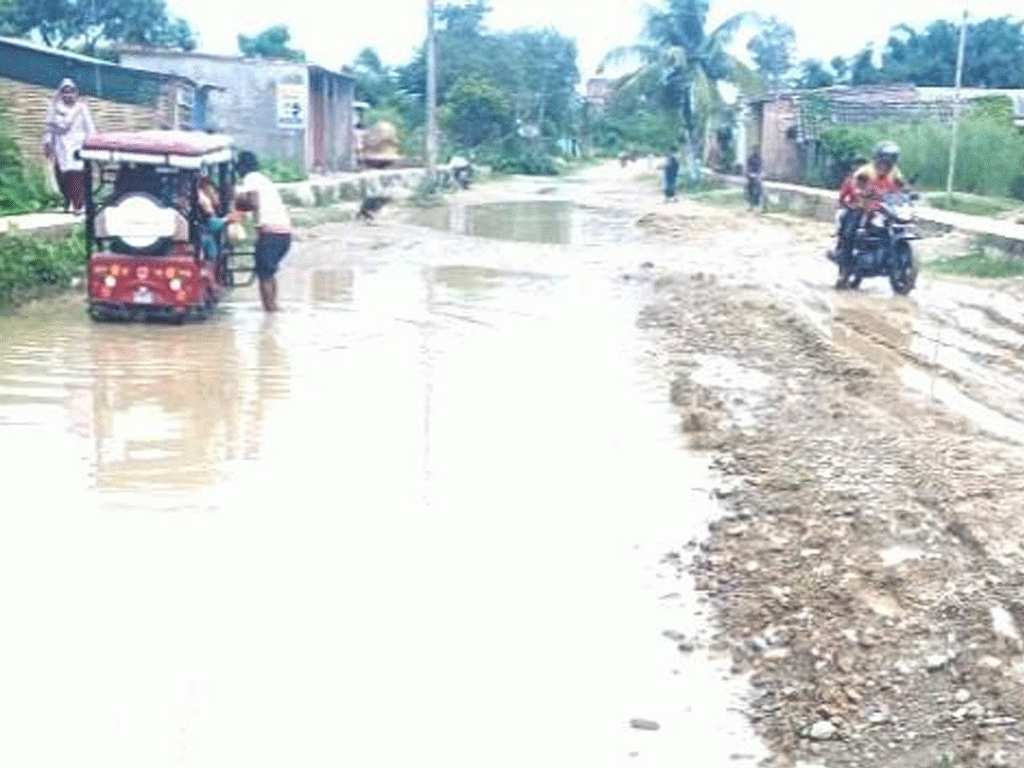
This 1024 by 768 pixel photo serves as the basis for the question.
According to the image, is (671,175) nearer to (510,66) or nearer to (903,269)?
(903,269)

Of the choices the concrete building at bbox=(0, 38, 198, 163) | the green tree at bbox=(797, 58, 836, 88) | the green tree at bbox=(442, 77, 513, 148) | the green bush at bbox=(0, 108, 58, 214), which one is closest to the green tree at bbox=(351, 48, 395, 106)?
the green tree at bbox=(442, 77, 513, 148)

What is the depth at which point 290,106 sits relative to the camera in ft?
113

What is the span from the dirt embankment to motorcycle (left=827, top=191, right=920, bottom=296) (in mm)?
5203

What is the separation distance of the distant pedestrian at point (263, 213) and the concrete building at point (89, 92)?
6963 mm

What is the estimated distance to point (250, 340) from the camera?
11641mm

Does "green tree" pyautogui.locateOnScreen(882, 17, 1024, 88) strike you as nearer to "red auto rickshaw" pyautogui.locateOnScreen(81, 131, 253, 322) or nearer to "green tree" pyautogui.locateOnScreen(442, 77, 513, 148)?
"green tree" pyautogui.locateOnScreen(442, 77, 513, 148)

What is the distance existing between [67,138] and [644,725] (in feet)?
44.5

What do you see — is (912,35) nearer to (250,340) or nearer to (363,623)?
(250,340)

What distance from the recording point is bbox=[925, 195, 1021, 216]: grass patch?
83.0ft

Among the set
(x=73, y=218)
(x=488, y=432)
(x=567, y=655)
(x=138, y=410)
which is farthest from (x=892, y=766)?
(x=73, y=218)

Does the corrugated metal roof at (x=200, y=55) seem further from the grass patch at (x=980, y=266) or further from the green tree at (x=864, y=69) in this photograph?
the green tree at (x=864, y=69)

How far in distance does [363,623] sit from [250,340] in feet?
22.1

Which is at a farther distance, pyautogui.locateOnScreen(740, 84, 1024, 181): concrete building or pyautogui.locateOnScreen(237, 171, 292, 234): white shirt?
pyautogui.locateOnScreen(740, 84, 1024, 181): concrete building

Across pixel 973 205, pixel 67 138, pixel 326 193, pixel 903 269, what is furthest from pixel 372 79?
pixel 903 269
